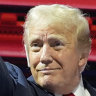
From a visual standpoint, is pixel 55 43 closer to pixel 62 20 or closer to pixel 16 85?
pixel 62 20

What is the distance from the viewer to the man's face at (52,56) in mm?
1583

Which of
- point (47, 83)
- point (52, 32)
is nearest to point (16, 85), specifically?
point (47, 83)

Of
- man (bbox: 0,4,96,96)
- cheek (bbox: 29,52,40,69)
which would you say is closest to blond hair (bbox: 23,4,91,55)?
man (bbox: 0,4,96,96)

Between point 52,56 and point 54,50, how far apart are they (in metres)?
0.03

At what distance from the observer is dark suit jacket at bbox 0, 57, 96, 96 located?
138 centimetres

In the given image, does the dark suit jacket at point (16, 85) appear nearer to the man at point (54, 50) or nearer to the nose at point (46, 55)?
the man at point (54, 50)

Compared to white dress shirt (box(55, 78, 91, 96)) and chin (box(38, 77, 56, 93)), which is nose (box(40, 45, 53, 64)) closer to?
chin (box(38, 77, 56, 93))

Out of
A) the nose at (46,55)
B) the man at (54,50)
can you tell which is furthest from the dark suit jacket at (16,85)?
Answer: the nose at (46,55)

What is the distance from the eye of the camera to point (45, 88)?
1.63 meters

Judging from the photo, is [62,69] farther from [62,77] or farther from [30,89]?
[30,89]

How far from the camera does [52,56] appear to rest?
5.22 feet

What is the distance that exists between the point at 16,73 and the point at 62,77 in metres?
0.18

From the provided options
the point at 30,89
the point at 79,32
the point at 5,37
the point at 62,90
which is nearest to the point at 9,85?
the point at 30,89

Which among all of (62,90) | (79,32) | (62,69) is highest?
(79,32)
